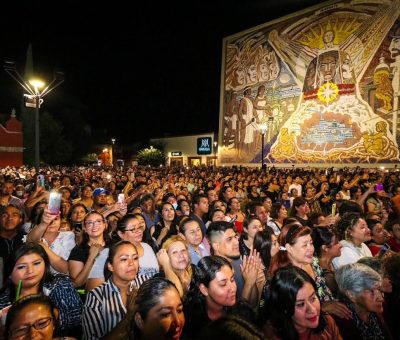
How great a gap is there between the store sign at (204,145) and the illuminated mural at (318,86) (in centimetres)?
629

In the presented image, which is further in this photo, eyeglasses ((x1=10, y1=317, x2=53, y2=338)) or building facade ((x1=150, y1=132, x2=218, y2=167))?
building facade ((x1=150, y1=132, x2=218, y2=167))

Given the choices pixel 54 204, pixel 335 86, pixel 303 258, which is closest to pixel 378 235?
pixel 303 258

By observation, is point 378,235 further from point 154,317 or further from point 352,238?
point 154,317

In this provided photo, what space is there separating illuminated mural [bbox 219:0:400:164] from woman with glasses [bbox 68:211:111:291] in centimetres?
1663

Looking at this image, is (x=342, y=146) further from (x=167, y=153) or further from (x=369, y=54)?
(x=167, y=153)

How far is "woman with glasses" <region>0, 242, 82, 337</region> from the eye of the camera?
110 inches

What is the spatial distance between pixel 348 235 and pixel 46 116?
45.8 metres

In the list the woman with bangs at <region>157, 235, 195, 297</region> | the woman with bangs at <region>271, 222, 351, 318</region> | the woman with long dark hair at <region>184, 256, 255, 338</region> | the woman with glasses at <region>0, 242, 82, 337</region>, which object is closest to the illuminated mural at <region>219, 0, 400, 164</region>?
the woman with bangs at <region>271, 222, 351, 318</region>

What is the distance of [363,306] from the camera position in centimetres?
278

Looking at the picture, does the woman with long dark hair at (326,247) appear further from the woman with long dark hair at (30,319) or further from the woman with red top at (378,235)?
the woman with long dark hair at (30,319)

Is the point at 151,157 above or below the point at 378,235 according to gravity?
above

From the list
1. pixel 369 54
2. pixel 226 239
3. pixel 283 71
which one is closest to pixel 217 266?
pixel 226 239

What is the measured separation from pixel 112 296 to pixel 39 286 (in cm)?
67

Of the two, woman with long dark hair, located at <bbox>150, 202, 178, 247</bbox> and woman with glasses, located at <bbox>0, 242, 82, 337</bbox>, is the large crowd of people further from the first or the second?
woman with long dark hair, located at <bbox>150, 202, 178, 247</bbox>
